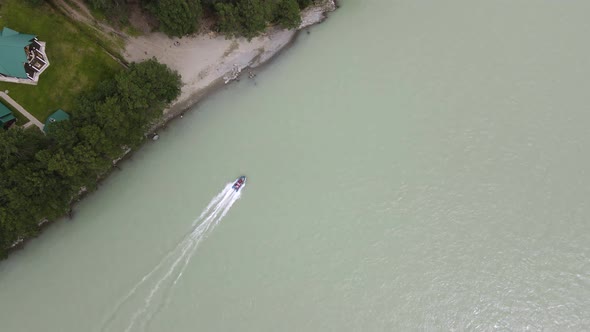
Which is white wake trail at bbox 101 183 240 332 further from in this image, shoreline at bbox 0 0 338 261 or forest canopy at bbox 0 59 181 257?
shoreline at bbox 0 0 338 261

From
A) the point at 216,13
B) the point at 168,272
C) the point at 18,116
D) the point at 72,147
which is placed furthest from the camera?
the point at 216,13

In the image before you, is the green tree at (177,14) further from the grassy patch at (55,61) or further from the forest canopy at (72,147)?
the grassy patch at (55,61)

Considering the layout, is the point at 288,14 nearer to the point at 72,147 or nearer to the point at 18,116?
the point at 72,147

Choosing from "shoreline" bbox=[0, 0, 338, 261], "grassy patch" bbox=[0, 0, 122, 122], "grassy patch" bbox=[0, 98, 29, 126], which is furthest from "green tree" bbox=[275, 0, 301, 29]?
"grassy patch" bbox=[0, 98, 29, 126]

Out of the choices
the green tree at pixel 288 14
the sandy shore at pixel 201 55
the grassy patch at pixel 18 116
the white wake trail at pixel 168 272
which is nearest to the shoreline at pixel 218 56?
the sandy shore at pixel 201 55

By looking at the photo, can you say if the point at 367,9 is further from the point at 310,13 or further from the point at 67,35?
the point at 67,35

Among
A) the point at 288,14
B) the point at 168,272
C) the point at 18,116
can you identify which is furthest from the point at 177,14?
the point at 168,272

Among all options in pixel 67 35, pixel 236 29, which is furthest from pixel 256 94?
pixel 67 35
